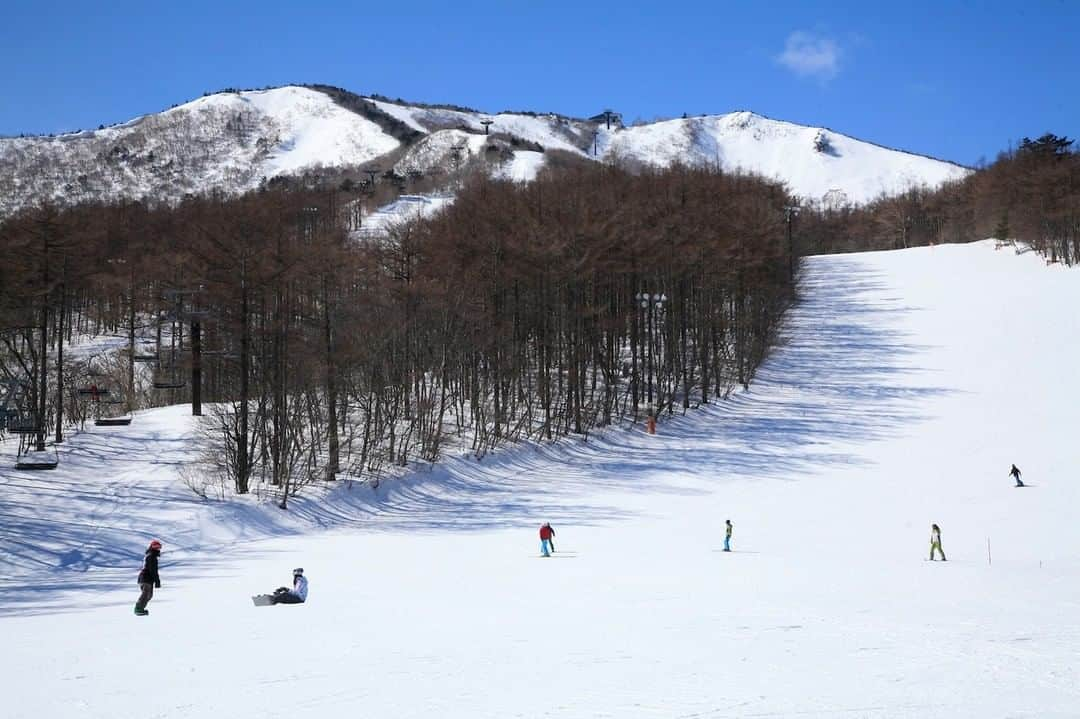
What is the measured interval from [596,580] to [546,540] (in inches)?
139

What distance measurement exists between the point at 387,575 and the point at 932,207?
145 meters

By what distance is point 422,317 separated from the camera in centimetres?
3956

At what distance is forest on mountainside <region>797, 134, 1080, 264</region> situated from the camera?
88688mm

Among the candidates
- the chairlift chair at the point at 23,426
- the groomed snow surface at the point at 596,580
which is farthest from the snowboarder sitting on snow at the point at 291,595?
the chairlift chair at the point at 23,426

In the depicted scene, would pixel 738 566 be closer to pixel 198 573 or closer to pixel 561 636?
pixel 561 636

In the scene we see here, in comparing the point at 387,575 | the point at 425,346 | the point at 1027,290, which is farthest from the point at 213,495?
the point at 1027,290

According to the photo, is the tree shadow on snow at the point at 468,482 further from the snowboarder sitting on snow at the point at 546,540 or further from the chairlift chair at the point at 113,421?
the snowboarder sitting on snow at the point at 546,540

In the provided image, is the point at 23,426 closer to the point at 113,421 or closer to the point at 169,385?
the point at 113,421

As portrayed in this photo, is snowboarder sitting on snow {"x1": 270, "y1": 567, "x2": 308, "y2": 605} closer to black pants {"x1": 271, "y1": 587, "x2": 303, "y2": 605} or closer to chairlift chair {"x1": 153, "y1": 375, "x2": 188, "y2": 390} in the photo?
black pants {"x1": 271, "y1": 587, "x2": 303, "y2": 605}

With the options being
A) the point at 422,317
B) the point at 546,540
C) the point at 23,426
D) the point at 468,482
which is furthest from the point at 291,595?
the point at 422,317

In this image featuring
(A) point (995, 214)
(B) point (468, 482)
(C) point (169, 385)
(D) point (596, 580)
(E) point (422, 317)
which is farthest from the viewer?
(A) point (995, 214)

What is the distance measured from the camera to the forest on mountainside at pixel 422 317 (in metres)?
31.8

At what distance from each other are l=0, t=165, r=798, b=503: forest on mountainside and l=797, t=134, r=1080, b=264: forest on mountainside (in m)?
37.2

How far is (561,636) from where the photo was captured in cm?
1416
